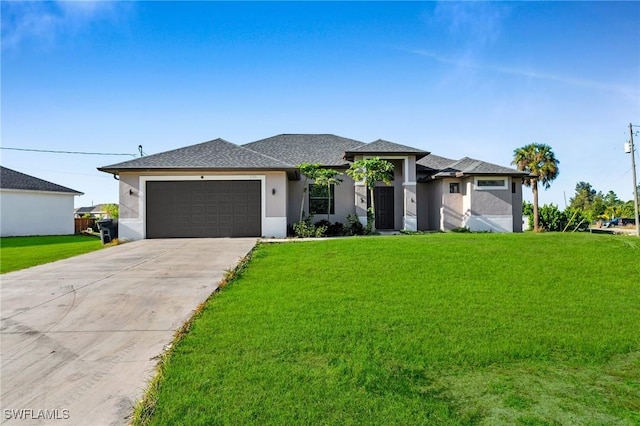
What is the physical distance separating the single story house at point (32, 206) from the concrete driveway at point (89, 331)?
57.5 ft

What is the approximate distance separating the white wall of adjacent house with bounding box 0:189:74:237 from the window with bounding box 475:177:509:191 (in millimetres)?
26352

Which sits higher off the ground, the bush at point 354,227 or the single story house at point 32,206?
the single story house at point 32,206

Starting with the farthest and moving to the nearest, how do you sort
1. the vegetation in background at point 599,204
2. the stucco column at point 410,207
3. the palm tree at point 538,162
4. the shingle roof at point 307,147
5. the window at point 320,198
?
the vegetation in background at point 599,204
the palm tree at point 538,162
the shingle roof at point 307,147
the window at point 320,198
the stucco column at point 410,207

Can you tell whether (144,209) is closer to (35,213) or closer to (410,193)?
(410,193)

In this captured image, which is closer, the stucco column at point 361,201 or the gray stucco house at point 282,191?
the gray stucco house at point 282,191

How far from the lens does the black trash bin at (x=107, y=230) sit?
46.5 ft

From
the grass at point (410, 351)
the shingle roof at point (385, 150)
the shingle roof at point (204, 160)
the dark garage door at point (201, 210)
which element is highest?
the shingle roof at point (385, 150)

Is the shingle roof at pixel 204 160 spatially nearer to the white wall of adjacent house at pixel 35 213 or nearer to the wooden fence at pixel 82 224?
the white wall of adjacent house at pixel 35 213

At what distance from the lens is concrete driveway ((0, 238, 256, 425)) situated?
113 inches

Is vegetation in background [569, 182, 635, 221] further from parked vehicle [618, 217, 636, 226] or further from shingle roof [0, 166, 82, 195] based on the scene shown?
shingle roof [0, 166, 82, 195]

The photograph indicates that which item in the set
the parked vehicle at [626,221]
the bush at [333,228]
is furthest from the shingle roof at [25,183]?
the parked vehicle at [626,221]

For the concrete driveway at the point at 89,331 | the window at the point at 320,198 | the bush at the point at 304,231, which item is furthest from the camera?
the window at the point at 320,198

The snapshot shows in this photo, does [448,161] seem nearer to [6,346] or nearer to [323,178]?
[323,178]

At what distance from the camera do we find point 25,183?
22.5 metres
